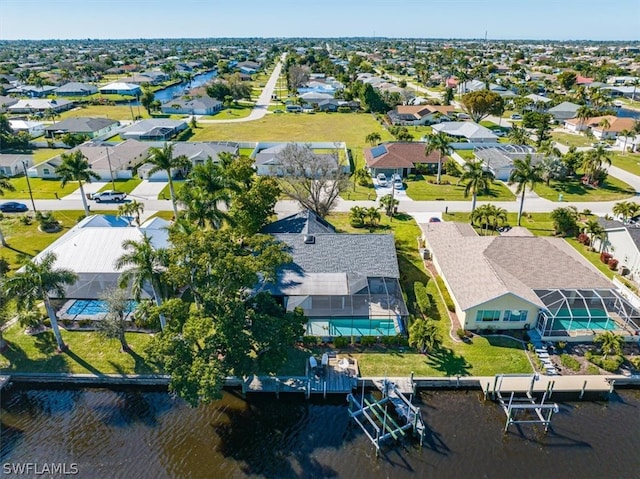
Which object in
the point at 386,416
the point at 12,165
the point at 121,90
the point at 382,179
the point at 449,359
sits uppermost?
the point at 121,90

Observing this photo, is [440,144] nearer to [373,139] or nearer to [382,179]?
[382,179]

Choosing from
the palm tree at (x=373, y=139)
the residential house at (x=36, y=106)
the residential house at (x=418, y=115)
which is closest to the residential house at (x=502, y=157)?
the palm tree at (x=373, y=139)

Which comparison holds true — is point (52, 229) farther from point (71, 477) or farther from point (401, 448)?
point (401, 448)

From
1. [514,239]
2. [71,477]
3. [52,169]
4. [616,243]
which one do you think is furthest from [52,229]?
[616,243]

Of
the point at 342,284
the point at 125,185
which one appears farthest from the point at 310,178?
the point at 125,185

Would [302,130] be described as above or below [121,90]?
below

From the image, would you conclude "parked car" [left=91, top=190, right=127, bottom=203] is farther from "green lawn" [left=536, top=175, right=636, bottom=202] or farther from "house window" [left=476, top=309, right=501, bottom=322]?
"green lawn" [left=536, top=175, right=636, bottom=202]
